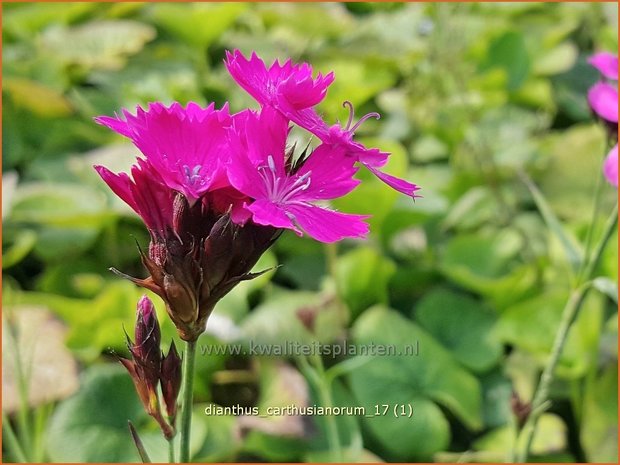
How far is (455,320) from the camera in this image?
1.26m

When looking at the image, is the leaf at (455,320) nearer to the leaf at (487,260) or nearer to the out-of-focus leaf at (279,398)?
the leaf at (487,260)

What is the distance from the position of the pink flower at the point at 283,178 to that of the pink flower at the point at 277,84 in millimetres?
13

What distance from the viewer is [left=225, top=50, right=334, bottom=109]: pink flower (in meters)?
0.49

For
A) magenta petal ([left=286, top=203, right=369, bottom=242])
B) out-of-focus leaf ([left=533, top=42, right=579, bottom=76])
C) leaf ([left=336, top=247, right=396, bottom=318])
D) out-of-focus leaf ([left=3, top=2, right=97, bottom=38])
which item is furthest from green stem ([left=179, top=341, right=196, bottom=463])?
out-of-focus leaf ([left=3, top=2, right=97, bottom=38])

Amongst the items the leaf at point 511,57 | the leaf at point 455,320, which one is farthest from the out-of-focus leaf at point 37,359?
the leaf at point 511,57

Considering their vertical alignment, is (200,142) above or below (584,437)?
above

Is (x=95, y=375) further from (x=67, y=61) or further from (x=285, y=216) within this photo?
A: (x=67, y=61)

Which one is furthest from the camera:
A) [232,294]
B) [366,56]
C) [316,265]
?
[366,56]

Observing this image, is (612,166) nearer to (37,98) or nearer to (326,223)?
(326,223)

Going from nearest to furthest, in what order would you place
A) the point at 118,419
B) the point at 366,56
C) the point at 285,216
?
the point at 285,216
the point at 118,419
the point at 366,56

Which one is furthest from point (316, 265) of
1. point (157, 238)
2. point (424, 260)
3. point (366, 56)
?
point (157, 238)

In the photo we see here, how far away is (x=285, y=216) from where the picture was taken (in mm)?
468

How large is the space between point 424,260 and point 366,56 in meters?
0.54

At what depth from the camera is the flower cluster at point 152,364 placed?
0.52 meters
